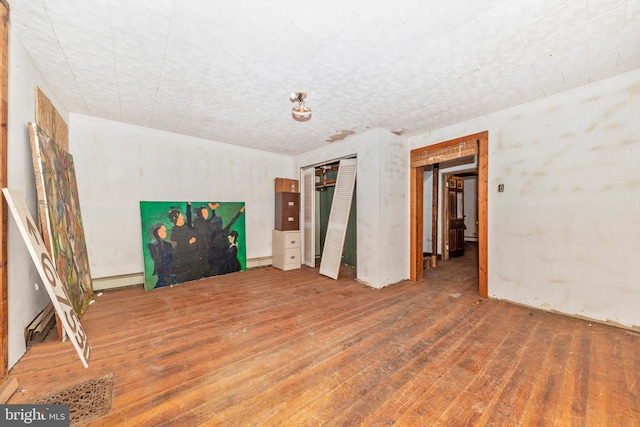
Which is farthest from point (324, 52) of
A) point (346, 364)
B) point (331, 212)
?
point (331, 212)

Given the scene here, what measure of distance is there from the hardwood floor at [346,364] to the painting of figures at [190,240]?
78cm

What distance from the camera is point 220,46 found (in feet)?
6.34

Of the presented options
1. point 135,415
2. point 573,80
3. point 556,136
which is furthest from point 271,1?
point 556,136

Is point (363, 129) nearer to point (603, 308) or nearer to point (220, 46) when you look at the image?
point (220, 46)

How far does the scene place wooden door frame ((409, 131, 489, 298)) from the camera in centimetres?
331

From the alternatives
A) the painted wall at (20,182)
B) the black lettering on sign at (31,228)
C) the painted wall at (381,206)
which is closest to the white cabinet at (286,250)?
the painted wall at (381,206)

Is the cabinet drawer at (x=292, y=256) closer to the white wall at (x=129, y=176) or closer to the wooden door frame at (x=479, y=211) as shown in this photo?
the white wall at (x=129, y=176)

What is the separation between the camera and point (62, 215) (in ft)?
8.31

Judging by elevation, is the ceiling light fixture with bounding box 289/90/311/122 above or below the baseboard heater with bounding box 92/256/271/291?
above

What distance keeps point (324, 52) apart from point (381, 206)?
2.39m

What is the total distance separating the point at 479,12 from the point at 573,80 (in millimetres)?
1776

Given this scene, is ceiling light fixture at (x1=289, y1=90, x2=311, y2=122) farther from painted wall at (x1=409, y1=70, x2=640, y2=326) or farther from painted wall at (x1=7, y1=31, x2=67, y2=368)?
painted wall at (x1=409, y1=70, x2=640, y2=326)

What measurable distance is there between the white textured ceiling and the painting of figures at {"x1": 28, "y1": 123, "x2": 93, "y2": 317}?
78 cm

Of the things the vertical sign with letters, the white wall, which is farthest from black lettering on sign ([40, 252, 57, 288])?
the white wall
